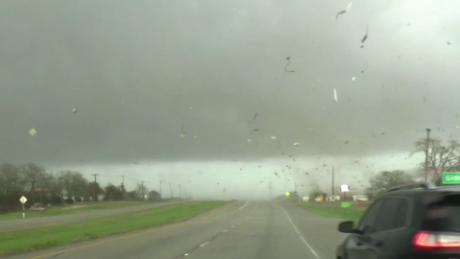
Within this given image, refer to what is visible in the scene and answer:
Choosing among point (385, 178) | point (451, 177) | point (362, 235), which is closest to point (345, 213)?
point (385, 178)

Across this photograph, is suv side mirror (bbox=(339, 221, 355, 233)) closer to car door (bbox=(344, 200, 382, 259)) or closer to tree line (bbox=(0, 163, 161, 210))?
car door (bbox=(344, 200, 382, 259))

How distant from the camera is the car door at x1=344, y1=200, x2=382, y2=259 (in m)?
6.66

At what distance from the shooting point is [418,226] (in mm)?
5055

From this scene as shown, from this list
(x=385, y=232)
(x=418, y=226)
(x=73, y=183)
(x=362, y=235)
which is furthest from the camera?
(x=73, y=183)

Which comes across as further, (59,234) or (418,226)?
(59,234)

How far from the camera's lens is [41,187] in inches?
4178

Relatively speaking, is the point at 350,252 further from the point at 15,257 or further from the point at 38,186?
the point at 38,186

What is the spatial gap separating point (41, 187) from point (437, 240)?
363ft

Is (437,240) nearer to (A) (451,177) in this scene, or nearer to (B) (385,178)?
(A) (451,177)

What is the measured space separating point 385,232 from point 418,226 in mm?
857

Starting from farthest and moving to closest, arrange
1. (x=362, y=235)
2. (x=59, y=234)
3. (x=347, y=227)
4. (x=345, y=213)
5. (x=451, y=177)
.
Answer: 1. (x=345, y=213)
2. (x=451, y=177)
3. (x=59, y=234)
4. (x=347, y=227)
5. (x=362, y=235)

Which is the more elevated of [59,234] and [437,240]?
[437,240]

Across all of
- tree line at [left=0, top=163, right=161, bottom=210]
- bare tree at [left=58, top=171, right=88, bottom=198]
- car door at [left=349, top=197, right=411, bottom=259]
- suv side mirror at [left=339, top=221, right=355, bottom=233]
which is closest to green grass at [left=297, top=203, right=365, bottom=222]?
suv side mirror at [left=339, top=221, right=355, bottom=233]

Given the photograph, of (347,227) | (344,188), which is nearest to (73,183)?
(344,188)
